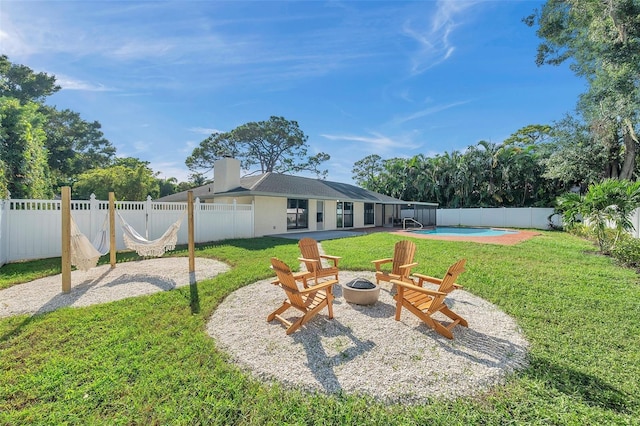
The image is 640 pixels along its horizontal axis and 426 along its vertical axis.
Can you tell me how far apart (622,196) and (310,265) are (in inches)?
415

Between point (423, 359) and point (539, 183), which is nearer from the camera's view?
point (423, 359)

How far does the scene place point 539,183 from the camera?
2431 centimetres

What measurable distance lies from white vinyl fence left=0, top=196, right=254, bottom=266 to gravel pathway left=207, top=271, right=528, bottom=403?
5.98 metres

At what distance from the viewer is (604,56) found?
11.9m

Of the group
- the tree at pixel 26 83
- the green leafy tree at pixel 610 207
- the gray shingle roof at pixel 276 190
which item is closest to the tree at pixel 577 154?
the green leafy tree at pixel 610 207

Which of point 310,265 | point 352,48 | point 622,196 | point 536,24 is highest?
point 536,24

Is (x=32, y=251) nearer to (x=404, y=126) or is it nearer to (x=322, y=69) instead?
(x=322, y=69)

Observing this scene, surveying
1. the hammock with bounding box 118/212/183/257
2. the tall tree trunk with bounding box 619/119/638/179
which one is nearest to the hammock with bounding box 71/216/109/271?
the hammock with bounding box 118/212/183/257

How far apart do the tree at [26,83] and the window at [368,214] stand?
32594 mm

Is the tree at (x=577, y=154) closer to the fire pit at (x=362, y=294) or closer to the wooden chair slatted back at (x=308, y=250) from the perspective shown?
the wooden chair slatted back at (x=308, y=250)

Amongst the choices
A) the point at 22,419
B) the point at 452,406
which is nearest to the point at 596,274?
the point at 452,406

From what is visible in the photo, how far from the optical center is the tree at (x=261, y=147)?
1383 inches

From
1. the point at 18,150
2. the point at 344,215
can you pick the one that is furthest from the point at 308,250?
the point at 344,215

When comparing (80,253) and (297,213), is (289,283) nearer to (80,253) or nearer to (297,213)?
(80,253)
